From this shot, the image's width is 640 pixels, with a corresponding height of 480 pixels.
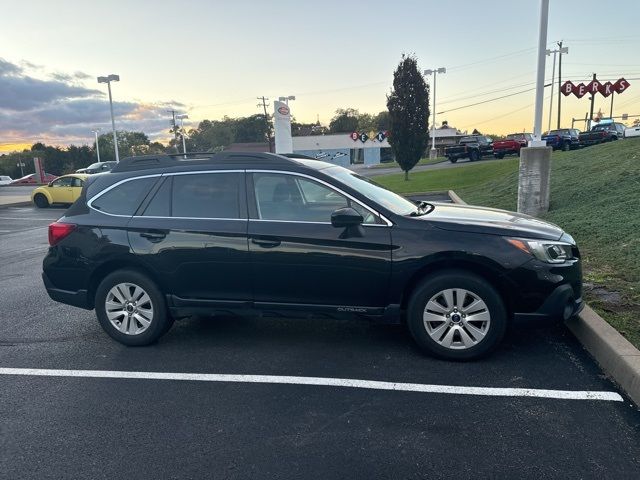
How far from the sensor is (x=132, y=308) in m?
4.74

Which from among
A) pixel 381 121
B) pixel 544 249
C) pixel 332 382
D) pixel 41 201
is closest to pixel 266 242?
pixel 332 382

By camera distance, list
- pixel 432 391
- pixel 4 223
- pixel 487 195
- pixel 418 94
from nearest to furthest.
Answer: pixel 432 391, pixel 487 195, pixel 4 223, pixel 418 94

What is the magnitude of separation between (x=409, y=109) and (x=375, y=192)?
19427 millimetres

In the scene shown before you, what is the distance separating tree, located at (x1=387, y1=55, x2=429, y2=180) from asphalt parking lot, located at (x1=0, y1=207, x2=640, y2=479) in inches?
765

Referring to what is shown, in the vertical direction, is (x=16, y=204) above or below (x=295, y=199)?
below

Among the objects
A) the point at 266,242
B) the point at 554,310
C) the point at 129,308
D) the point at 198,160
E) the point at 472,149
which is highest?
the point at 198,160

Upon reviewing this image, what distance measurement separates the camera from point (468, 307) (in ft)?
13.4

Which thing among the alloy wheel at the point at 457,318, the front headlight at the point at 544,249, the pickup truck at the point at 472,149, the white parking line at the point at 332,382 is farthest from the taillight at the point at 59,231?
the pickup truck at the point at 472,149

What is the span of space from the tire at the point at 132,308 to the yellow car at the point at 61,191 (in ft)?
58.8

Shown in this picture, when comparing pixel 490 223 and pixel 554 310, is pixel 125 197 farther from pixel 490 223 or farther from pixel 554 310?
pixel 554 310

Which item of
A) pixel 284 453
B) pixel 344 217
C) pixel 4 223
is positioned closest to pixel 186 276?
pixel 344 217

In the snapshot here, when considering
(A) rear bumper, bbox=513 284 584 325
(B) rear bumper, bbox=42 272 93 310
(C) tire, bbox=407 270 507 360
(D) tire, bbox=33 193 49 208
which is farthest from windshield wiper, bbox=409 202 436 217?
(D) tire, bbox=33 193 49 208

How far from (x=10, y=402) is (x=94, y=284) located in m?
1.39

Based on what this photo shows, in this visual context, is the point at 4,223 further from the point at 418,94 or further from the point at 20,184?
the point at 20,184
